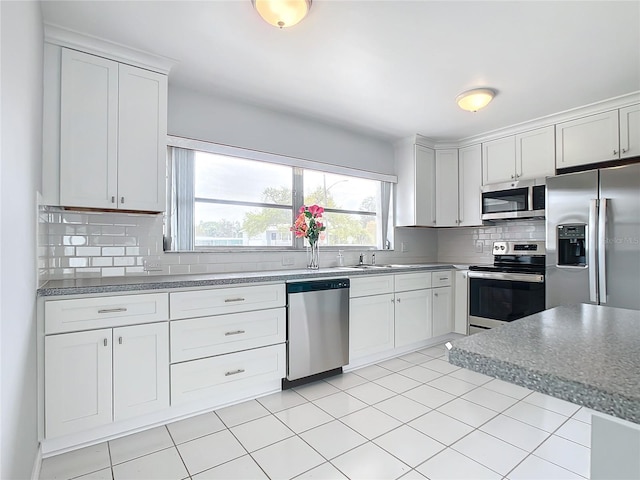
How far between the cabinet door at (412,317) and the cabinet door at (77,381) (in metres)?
2.55

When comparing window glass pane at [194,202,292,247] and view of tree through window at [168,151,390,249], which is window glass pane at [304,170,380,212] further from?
window glass pane at [194,202,292,247]

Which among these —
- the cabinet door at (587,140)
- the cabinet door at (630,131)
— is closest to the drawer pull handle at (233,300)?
the cabinet door at (587,140)

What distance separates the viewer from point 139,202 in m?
2.35

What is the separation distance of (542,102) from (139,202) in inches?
141

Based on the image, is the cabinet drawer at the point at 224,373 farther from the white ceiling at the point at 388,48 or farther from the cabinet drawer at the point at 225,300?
the white ceiling at the point at 388,48

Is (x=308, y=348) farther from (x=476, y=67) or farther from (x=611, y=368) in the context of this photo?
(x=476, y=67)

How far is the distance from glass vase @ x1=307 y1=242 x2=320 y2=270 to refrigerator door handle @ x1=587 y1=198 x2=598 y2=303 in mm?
2408

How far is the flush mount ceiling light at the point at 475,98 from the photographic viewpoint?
9.12ft

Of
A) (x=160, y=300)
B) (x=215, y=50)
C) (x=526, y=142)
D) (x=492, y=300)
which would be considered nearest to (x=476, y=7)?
Result: (x=215, y=50)

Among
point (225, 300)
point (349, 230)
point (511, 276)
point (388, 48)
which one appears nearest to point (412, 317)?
point (511, 276)

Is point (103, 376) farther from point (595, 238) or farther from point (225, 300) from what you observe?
point (595, 238)

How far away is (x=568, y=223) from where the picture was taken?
3.02 meters

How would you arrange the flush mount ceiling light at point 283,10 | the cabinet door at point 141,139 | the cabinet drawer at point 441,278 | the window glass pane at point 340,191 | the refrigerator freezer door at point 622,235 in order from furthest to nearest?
the cabinet drawer at point 441,278 → the window glass pane at point 340,191 → the refrigerator freezer door at point 622,235 → the cabinet door at point 141,139 → the flush mount ceiling light at point 283,10

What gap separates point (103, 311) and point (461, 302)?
3.59 metres
